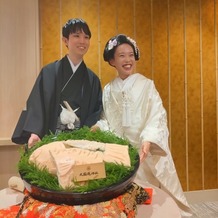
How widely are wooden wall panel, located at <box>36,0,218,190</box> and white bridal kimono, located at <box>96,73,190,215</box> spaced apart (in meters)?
0.97

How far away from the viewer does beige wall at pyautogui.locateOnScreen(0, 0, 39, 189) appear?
2330mm

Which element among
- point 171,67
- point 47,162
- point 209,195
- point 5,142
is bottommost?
point 209,195

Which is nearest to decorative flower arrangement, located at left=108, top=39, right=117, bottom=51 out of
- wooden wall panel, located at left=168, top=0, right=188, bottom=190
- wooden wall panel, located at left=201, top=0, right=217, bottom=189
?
wooden wall panel, located at left=168, top=0, right=188, bottom=190

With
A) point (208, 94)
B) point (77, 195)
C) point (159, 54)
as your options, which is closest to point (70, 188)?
point (77, 195)

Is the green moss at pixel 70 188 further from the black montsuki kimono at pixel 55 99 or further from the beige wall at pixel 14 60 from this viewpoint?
the beige wall at pixel 14 60

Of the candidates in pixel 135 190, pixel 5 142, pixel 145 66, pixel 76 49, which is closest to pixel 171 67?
pixel 145 66

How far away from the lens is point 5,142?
2.34 metres

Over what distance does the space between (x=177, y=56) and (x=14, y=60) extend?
1537 millimetres

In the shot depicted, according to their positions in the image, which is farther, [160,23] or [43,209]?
[160,23]

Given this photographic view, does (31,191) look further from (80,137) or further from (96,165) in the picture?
(80,137)

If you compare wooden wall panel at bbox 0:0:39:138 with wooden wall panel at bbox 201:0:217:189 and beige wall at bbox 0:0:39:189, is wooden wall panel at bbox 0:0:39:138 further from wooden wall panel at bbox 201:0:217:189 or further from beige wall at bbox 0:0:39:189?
wooden wall panel at bbox 201:0:217:189

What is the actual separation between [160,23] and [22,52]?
1318 mm

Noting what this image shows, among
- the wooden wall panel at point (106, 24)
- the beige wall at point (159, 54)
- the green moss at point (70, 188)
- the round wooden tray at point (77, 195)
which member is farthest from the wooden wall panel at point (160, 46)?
the round wooden tray at point (77, 195)

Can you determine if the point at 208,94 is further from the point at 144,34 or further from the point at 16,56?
the point at 16,56
